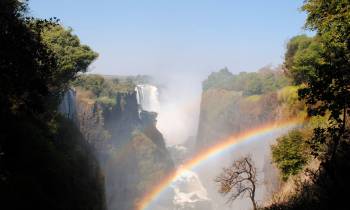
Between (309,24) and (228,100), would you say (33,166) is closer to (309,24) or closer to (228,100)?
(309,24)

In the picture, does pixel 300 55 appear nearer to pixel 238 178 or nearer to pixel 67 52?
pixel 238 178

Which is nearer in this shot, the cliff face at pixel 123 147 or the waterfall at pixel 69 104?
the waterfall at pixel 69 104

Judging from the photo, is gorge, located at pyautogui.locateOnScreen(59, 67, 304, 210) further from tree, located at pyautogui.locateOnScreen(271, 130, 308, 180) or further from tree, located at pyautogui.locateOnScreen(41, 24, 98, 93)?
tree, located at pyautogui.locateOnScreen(271, 130, 308, 180)

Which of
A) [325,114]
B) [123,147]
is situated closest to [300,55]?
[325,114]

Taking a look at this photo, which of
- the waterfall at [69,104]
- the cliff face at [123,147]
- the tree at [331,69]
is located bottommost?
the cliff face at [123,147]

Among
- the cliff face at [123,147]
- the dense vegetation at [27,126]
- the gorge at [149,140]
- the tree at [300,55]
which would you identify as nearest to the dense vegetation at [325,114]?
the dense vegetation at [27,126]

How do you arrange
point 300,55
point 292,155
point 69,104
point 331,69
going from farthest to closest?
point 69,104, point 300,55, point 292,155, point 331,69

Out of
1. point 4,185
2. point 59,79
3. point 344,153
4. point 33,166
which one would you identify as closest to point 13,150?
point 33,166

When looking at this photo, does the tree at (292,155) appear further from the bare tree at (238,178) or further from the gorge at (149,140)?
the gorge at (149,140)

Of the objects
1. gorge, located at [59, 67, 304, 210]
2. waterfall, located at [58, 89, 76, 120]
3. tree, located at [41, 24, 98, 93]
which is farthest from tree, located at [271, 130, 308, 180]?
gorge, located at [59, 67, 304, 210]
